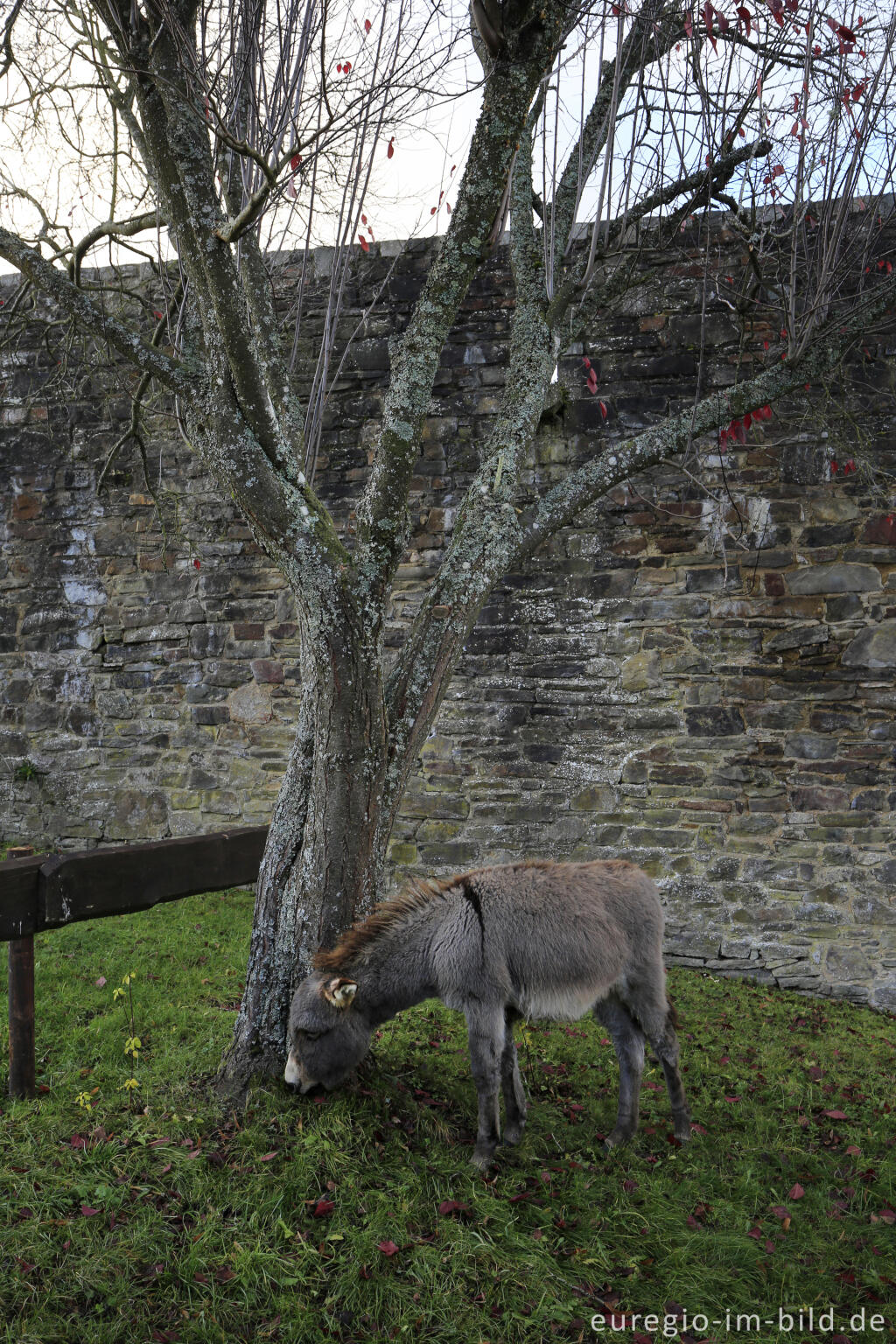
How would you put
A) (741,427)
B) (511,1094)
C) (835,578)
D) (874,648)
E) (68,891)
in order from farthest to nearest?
(835,578), (874,648), (741,427), (68,891), (511,1094)

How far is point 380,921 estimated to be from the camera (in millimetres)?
3760

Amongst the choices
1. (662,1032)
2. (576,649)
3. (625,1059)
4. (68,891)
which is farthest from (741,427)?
(68,891)

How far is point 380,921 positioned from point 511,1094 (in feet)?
3.11

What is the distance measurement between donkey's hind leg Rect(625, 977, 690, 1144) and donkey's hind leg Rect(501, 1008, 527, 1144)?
557 millimetres

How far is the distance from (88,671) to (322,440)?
2905 millimetres

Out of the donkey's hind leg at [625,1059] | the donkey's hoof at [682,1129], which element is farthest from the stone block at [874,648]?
the donkey's hoof at [682,1129]

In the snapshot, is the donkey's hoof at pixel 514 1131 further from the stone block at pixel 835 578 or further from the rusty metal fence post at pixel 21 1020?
the stone block at pixel 835 578

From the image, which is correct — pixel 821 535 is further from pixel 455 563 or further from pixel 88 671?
pixel 88 671

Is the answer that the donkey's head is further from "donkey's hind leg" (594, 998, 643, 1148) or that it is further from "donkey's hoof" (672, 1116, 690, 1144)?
"donkey's hoof" (672, 1116, 690, 1144)

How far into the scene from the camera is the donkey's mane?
369 cm

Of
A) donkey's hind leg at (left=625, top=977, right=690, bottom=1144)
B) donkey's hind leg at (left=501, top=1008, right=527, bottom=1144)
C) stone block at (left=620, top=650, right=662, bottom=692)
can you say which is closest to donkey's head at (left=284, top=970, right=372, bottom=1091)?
donkey's hind leg at (left=501, top=1008, right=527, bottom=1144)

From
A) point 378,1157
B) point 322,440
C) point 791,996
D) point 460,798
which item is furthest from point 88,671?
point 791,996

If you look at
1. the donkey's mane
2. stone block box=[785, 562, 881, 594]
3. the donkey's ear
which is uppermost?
stone block box=[785, 562, 881, 594]

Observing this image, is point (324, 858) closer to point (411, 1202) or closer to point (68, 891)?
point (68, 891)
